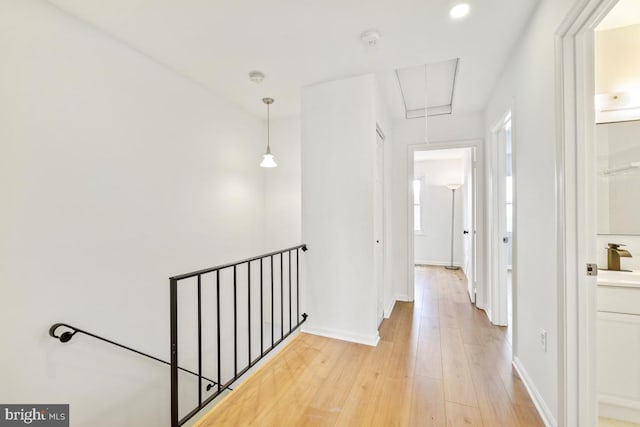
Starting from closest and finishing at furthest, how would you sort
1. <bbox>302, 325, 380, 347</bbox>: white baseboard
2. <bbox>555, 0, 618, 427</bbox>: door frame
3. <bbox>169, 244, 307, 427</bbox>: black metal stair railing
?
<bbox>555, 0, 618, 427</bbox>: door frame, <bbox>169, 244, 307, 427</bbox>: black metal stair railing, <bbox>302, 325, 380, 347</bbox>: white baseboard

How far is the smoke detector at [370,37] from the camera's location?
78.8 inches

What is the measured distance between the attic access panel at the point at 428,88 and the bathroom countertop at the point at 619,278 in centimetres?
198

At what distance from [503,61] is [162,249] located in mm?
3479

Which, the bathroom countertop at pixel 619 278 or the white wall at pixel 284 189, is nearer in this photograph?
the bathroom countertop at pixel 619 278

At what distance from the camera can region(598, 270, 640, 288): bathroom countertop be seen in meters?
1.54

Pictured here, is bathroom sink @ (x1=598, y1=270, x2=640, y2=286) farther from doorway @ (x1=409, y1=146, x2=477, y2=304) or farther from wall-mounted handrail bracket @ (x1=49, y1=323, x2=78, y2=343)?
doorway @ (x1=409, y1=146, x2=477, y2=304)

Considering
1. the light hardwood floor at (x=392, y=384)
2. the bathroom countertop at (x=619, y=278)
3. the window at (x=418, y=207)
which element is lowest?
the light hardwood floor at (x=392, y=384)

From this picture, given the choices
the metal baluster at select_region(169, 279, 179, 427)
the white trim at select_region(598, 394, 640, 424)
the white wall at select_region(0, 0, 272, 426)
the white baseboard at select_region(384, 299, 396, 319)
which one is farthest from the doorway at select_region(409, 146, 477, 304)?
the metal baluster at select_region(169, 279, 179, 427)

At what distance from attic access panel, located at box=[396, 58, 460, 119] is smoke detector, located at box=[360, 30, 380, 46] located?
2.21 ft

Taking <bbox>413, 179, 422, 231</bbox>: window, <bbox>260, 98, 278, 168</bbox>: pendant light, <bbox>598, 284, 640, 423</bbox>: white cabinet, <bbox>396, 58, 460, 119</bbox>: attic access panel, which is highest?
<bbox>396, 58, 460, 119</bbox>: attic access panel

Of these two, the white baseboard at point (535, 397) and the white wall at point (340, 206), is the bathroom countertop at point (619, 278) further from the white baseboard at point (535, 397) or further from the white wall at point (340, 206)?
the white wall at point (340, 206)

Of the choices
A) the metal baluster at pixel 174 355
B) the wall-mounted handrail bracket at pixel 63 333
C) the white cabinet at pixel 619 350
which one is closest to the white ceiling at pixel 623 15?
the white cabinet at pixel 619 350

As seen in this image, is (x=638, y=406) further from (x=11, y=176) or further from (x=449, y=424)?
(x=11, y=176)

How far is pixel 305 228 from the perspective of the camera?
9.42 ft
